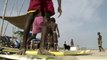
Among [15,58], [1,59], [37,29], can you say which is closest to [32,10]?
[1,59]

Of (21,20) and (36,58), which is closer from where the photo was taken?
(36,58)

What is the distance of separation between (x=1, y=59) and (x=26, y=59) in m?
1.02

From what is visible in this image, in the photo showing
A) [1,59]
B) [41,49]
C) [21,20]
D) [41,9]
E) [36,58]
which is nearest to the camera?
[36,58]

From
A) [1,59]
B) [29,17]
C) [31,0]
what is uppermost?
[31,0]

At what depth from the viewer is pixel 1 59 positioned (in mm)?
4051

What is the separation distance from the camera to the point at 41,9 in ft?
15.4

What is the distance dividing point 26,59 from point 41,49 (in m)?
1.28

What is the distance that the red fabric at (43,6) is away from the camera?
468 centimetres

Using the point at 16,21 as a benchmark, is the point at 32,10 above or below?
below

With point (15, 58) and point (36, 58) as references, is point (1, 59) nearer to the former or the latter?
point (15, 58)

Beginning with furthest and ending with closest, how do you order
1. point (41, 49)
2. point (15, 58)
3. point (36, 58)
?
point (41, 49)
point (15, 58)
point (36, 58)

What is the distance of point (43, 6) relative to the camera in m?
4.71

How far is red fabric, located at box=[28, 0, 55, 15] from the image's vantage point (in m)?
4.68

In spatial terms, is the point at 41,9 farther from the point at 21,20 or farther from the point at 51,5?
the point at 21,20
